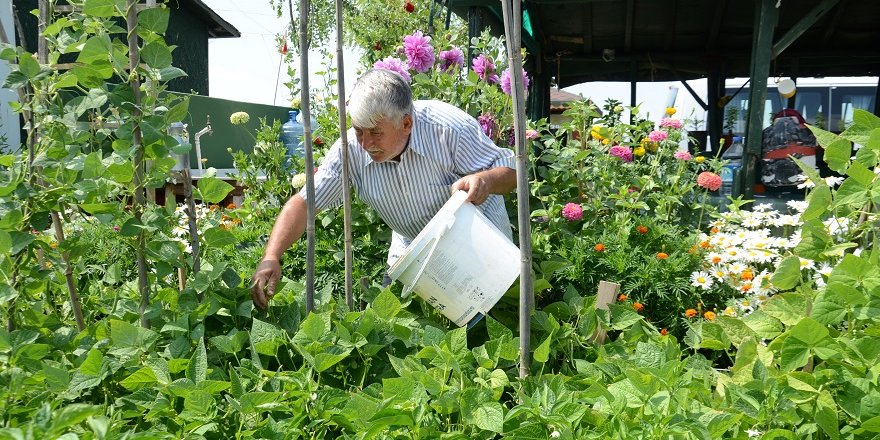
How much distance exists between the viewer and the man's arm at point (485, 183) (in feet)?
6.11

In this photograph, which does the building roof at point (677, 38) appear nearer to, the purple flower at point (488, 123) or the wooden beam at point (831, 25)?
the wooden beam at point (831, 25)

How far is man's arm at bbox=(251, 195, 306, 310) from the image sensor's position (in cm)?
188

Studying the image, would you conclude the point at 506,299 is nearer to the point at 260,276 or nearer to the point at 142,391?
the point at 260,276

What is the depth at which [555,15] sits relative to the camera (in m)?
5.67

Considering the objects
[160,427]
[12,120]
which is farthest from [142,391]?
[12,120]

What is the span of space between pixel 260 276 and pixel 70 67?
636 mm

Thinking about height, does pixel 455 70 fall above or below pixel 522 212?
above

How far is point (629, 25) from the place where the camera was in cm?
570

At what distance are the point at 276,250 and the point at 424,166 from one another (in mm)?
499

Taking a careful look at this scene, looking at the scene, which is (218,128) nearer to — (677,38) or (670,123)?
(677,38)

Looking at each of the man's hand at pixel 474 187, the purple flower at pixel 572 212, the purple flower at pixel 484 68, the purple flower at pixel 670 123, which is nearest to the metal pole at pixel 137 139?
the man's hand at pixel 474 187

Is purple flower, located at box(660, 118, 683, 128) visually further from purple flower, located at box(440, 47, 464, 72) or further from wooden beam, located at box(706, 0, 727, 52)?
wooden beam, located at box(706, 0, 727, 52)

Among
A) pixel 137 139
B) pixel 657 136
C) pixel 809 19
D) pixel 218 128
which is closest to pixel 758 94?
pixel 809 19

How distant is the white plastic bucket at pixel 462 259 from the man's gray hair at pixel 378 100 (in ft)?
1.14
